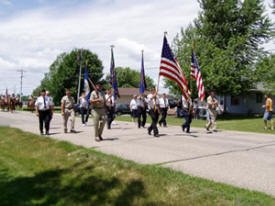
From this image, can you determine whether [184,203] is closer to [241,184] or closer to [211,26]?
[241,184]

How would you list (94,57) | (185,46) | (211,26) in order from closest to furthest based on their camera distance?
(185,46), (211,26), (94,57)

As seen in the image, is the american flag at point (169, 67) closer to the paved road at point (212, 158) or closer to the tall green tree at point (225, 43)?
the paved road at point (212, 158)

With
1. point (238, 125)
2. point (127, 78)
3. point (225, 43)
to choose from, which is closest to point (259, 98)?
point (225, 43)

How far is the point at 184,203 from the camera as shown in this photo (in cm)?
409

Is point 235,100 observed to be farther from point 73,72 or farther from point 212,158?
point 212,158

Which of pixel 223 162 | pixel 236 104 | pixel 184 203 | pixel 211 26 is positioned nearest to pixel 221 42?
pixel 211 26

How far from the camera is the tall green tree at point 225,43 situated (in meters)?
25.8

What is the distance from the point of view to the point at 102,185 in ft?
16.2

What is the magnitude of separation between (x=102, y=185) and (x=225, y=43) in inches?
1155

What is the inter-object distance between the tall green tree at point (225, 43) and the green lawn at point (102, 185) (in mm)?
20561

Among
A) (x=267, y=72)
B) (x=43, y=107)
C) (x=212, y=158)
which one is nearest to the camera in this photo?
(x=212, y=158)

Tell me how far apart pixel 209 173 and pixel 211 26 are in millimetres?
28149

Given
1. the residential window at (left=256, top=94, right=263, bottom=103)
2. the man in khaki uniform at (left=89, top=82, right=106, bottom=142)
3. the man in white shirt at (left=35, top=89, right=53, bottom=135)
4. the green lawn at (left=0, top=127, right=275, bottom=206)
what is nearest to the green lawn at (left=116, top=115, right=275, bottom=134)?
the man in khaki uniform at (left=89, top=82, right=106, bottom=142)

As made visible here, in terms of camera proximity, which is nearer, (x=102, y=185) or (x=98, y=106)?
(x=102, y=185)
